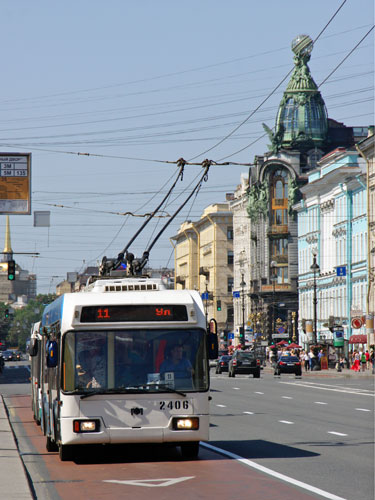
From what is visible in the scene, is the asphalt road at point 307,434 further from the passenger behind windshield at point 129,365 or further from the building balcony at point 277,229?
the building balcony at point 277,229

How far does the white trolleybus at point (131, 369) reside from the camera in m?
16.7

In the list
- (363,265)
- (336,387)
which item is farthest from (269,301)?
(336,387)

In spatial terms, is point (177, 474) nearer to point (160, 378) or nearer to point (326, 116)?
point (160, 378)

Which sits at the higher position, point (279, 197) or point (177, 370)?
point (279, 197)

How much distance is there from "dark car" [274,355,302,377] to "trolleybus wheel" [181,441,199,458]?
51.2 metres

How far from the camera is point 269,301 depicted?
395 ft

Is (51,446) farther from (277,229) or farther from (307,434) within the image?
(277,229)

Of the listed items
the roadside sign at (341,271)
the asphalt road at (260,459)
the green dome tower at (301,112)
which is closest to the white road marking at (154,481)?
the asphalt road at (260,459)

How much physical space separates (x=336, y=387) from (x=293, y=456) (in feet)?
107

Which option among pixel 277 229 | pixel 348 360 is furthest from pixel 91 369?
pixel 277 229

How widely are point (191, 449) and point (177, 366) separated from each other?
1.27m

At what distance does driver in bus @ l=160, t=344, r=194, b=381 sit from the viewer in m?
17.1

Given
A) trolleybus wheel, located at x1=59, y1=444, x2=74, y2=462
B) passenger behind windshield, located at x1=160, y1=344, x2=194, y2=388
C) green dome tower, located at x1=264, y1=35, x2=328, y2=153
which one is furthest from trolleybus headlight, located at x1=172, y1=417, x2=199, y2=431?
green dome tower, located at x1=264, y1=35, x2=328, y2=153

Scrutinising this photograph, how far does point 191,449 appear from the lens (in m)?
17.5
